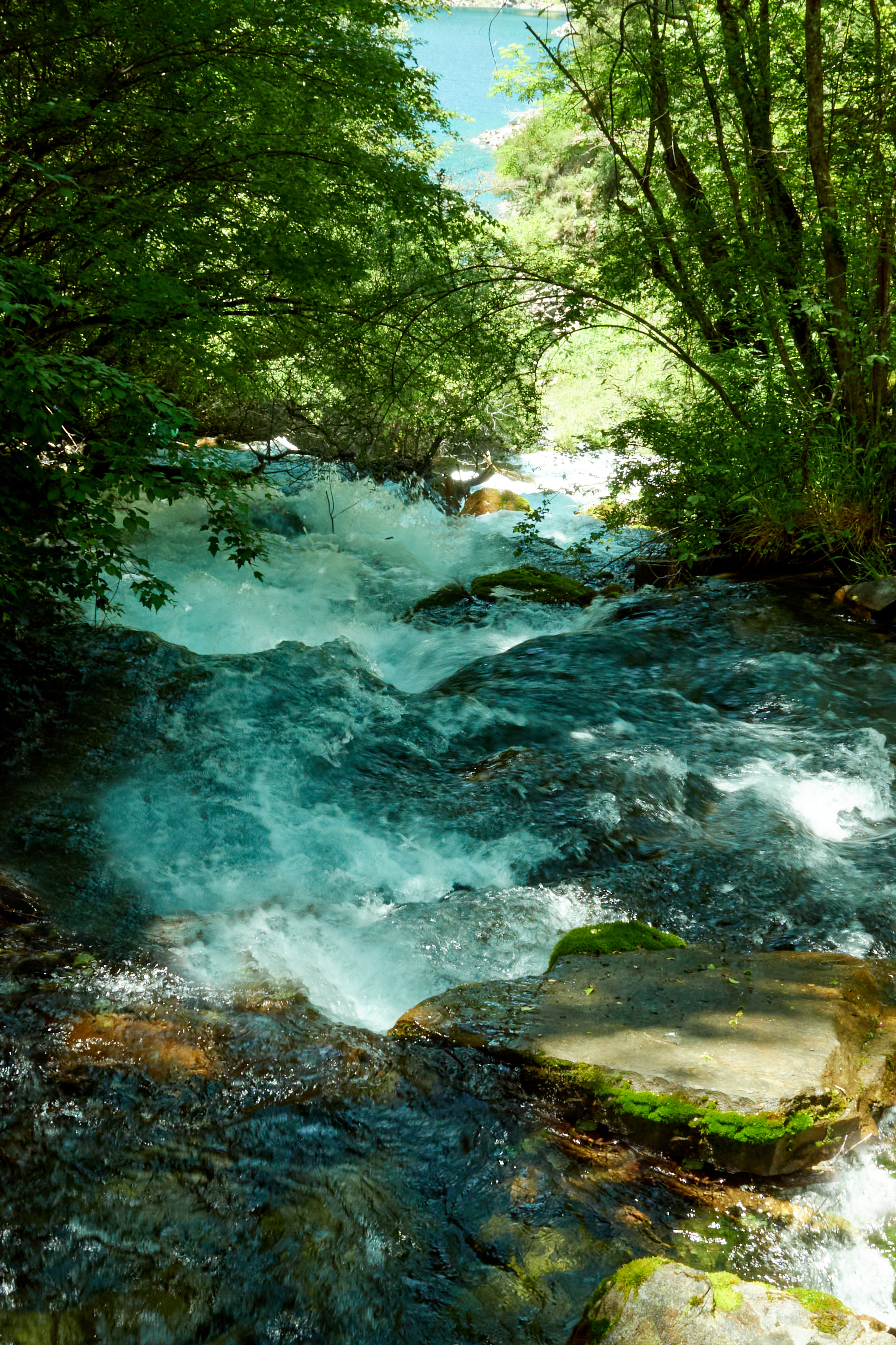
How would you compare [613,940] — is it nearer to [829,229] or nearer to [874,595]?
[874,595]

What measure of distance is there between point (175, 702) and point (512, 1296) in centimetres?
401

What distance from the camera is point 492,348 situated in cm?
705

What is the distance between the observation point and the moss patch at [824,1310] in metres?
1.57

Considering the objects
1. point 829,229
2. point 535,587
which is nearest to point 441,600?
point 535,587

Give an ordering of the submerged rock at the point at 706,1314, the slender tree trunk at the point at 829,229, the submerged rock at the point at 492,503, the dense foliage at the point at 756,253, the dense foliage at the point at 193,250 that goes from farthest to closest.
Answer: the submerged rock at the point at 492,503
the dense foliage at the point at 756,253
the slender tree trunk at the point at 829,229
the dense foliage at the point at 193,250
the submerged rock at the point at 706,1314

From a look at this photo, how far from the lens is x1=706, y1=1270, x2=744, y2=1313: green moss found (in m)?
1.61

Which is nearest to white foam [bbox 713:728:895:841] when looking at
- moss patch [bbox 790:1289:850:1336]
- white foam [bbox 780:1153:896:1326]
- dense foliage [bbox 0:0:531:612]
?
white foam [bbox 780:1153:896:1326]

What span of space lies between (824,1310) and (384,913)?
7.39 ft

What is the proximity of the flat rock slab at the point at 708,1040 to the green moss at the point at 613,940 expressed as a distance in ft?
0.20

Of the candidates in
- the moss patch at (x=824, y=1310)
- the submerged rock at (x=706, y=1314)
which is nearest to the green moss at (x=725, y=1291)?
the submerged rock at (x=706, y=1314)

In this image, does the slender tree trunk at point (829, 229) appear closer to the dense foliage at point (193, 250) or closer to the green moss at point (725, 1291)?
the dense foliage at point (193, 250)

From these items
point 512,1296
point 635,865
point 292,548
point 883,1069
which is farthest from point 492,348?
point 512,1296

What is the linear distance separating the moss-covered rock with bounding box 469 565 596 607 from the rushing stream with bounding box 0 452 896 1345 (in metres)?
0.24

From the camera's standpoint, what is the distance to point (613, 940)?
3.24 metres
